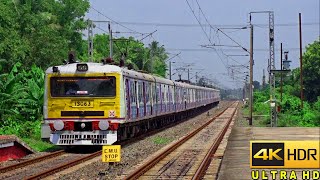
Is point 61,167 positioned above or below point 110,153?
below

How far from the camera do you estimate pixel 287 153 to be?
32.9 ft

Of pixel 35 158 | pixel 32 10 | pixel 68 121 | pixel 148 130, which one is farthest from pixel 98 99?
pixel 32 10

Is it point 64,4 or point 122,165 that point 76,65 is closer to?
point 122,165

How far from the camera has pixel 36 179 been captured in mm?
14195

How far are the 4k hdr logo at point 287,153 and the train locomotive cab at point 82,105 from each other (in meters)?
10.5

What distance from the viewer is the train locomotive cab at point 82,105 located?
66.6 ft

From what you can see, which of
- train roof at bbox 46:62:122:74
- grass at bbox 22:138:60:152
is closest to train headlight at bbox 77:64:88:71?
train roof at bbox 46:62:122:74

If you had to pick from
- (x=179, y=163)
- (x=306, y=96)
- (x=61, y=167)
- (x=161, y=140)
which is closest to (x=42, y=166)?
(x=61, y=167)

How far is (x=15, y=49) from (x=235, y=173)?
25.8 metres

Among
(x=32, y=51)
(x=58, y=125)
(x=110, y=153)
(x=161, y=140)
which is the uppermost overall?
(x=32, y=51)

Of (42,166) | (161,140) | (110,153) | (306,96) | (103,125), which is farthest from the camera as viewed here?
(306,96)

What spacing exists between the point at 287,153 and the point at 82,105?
11324 mm

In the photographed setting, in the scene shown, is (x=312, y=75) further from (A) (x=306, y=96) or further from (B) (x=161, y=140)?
(B) (x=161, y=140)

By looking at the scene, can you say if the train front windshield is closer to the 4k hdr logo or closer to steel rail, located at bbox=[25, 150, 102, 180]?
steel rail, located at bbox=[25, 150, 102, 180]
